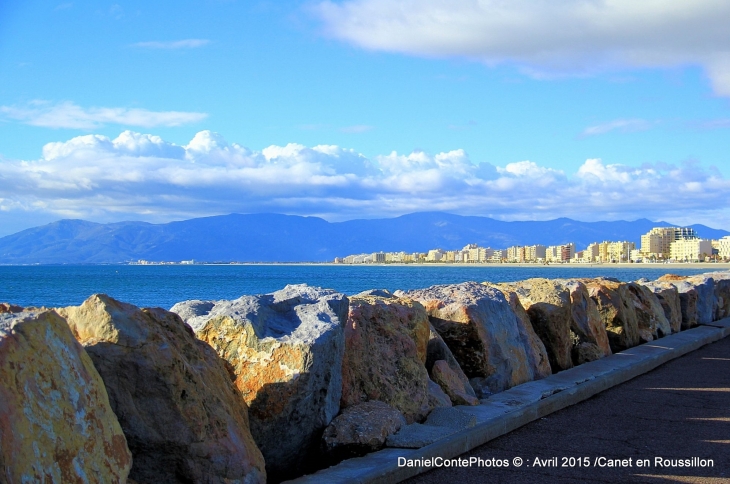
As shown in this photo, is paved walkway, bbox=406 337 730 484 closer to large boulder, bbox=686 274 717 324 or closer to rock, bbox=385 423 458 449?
rock, bbox=385 423 458 449

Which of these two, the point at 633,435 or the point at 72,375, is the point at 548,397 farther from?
the point at 72,375

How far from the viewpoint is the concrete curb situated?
4.88 m

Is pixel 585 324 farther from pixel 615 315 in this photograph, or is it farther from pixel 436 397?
pixel 436 397

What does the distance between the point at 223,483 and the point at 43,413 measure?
1304 mm

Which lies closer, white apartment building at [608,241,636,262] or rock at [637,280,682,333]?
rock at [637,280,682,333]

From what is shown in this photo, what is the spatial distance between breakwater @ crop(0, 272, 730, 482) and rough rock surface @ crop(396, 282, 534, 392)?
2 centimetres

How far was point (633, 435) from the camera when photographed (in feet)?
20.8

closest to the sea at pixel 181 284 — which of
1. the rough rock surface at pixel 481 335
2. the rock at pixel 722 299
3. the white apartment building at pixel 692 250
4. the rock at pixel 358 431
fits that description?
the rough rock surface at pixel 481 335

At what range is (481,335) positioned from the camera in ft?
26.2

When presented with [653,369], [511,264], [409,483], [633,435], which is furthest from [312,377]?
[511,264]

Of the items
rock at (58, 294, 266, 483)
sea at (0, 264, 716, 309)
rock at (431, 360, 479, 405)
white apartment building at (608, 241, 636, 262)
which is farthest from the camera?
white apartment building at (608, 241, 636, 262)

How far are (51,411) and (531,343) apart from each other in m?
6.61

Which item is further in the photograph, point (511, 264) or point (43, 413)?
point (511, 264)

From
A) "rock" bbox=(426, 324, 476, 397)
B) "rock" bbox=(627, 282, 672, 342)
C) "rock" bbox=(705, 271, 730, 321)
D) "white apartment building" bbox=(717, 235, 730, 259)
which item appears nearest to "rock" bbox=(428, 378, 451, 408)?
"rock" bbox=(426, 324, 476, 397)
